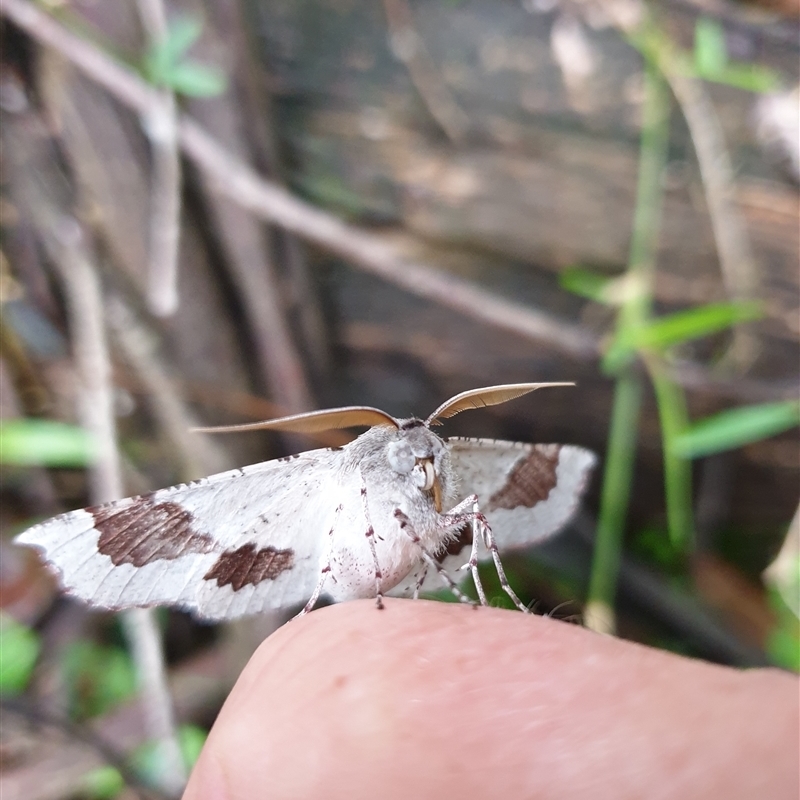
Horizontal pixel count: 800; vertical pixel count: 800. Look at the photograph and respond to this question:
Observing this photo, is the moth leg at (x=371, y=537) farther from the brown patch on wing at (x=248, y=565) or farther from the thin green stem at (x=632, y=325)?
the thin green stem at (x=632, y=325)

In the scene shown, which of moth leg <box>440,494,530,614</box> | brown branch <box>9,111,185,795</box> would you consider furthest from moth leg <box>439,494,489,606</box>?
brown branch <box>9,111,185,795</box>

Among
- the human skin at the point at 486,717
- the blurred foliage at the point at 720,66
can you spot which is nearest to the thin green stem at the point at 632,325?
the blurred foliage at the point at 720,66

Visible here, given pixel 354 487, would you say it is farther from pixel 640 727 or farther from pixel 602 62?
pixel 602 62

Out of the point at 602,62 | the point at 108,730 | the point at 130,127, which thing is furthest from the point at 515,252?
the point at 108,730

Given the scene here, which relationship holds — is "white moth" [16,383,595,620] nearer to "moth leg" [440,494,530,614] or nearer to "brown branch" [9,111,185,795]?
"moth leg" [440,494,530,614]

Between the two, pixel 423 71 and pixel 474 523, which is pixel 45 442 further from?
pixel 423 71

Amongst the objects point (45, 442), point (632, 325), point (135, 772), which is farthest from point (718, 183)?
point (135, 772)
